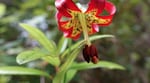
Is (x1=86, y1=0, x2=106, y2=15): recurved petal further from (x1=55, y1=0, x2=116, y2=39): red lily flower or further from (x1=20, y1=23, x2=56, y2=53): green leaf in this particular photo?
(x1=20, y1=23, x2=56, y2=53): green leaf

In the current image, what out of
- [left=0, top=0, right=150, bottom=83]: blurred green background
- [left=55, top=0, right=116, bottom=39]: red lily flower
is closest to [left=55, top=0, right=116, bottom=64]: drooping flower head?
[left=55, top=0, right=116, bottom=39]: red lily flower

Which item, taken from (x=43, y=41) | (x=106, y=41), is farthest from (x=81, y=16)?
(x=106, y=41)

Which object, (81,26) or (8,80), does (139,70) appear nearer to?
(8,80)

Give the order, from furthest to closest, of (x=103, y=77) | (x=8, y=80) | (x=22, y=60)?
1. (x=103, y=77)
2. (x=8, y=80)
3. (x=22, y=60)

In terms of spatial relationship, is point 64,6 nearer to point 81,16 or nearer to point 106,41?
point 81,16

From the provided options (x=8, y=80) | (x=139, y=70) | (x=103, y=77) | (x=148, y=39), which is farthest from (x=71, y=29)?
(x=148, y=39)
